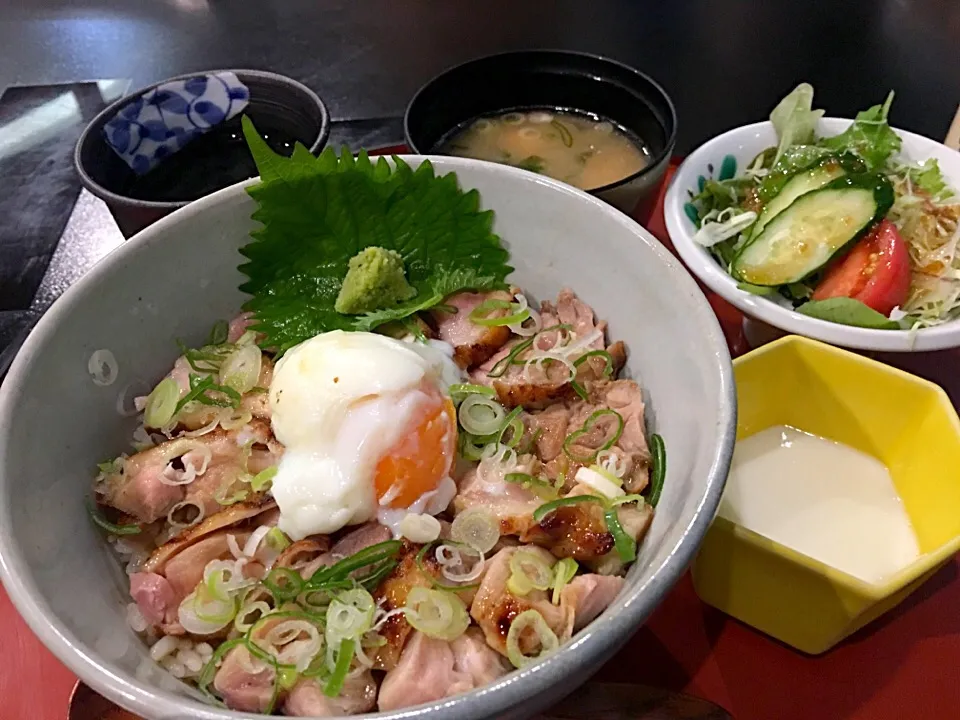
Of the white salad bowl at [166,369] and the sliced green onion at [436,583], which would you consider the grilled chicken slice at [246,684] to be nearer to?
the white salad bowl at [166,369]

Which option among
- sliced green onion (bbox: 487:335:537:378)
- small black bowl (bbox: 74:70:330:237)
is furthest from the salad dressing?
small black bowl (bbox: 74:70:330:237)

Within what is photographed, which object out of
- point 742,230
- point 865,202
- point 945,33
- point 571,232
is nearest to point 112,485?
point 571,232

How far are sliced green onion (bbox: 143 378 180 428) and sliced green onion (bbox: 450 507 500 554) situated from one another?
1.82 feet

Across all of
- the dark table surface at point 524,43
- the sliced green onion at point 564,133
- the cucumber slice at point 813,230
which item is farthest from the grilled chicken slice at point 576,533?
the dark table surface at point 524,43

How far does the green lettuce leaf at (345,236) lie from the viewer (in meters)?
1.51

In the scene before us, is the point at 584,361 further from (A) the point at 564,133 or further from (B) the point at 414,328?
(A) the point at 564,133

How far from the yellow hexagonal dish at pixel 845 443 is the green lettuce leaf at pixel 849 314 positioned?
11.3 inches

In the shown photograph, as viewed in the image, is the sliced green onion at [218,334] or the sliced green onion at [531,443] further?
the sliced green onion at [218,334]

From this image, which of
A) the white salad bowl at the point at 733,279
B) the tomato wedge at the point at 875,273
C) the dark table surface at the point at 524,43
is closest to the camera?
the white salad bowl at the point at 733,279

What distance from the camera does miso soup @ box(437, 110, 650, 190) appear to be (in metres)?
2.28

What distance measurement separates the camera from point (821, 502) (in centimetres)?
160

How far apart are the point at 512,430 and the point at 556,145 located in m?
1.27

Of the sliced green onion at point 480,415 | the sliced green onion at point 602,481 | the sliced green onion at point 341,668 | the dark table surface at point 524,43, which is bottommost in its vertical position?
the dark table surface at point 524,43

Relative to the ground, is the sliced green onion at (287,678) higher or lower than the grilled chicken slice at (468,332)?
lower
